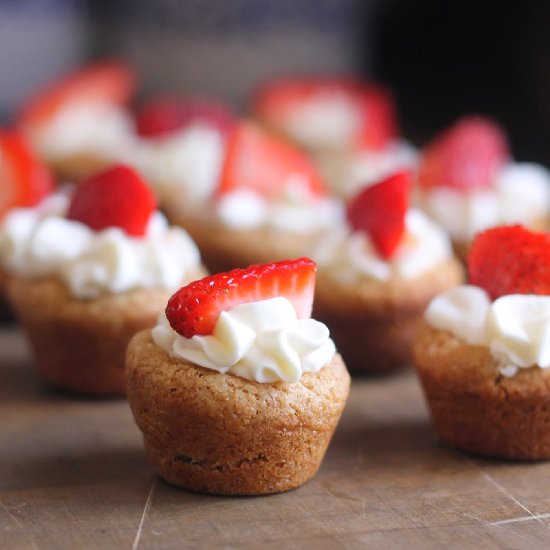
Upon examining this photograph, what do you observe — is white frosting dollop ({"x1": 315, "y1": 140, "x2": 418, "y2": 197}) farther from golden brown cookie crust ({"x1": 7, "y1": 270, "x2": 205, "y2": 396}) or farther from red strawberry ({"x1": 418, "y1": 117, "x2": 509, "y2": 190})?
golden brown cookie crust ({"x1": 7, "y1": 270, "x2": 205, "y2": 396})

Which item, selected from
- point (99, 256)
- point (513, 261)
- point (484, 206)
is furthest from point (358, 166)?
point (513, 261)

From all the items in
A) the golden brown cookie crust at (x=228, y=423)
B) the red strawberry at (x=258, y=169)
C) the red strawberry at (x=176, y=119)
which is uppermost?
the red strawberry at (x=176, y=119)

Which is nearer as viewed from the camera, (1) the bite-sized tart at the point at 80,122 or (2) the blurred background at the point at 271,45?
(1) the bite-sized tart at the point at 80,122

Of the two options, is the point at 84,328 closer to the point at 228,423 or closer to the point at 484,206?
the point at 228,423

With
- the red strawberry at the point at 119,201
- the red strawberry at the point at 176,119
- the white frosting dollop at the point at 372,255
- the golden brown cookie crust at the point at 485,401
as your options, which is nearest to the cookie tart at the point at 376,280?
the white frosting dollop at the point at 372,255

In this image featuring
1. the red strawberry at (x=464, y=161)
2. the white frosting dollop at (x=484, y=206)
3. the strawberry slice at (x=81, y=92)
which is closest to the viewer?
the white frosting dollop at (x=484, y=206)

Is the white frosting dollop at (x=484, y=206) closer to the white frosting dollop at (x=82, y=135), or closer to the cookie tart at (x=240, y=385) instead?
the white frosting dollop at (x=82, y=135)

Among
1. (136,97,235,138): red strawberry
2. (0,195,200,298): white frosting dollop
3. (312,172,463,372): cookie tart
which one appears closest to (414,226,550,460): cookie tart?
(312,172,463,372): cookie tart
